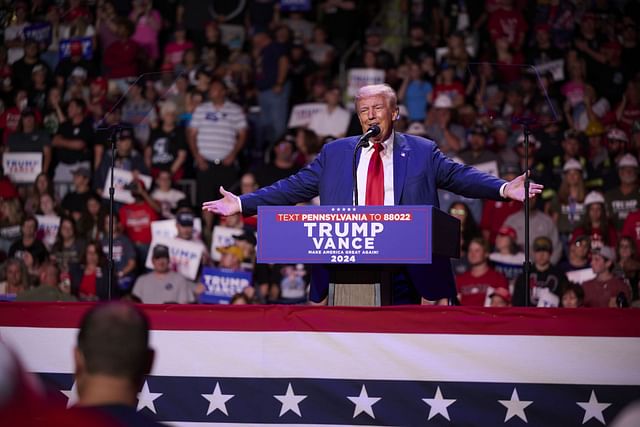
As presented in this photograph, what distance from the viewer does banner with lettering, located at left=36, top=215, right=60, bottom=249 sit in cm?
1096

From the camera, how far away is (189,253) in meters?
10.0

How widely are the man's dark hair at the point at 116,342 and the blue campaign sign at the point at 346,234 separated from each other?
7.40 ft

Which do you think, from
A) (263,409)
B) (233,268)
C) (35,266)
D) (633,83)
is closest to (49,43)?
(35,266)

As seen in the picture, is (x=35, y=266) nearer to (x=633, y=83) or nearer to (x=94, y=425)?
(x=633, y=83)

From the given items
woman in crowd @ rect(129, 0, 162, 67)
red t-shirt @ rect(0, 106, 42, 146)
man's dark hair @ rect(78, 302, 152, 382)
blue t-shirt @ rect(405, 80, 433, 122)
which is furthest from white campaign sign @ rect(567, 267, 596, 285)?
man's dark hair @ rect(78, 302, 152, 382)

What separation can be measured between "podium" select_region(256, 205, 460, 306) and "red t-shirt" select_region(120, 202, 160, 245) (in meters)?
5.88

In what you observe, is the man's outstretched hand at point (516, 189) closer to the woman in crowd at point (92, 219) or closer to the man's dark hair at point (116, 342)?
the man's dark hair at point (116, 342)

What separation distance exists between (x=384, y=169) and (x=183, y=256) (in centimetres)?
493

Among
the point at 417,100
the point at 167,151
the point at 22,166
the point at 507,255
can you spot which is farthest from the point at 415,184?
the point at 22,166

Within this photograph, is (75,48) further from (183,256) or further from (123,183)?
(183,256)

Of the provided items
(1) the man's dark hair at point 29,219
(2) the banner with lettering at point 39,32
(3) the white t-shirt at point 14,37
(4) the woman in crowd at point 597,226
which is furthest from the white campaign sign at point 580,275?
(2) the banner with lettering at point 39,32

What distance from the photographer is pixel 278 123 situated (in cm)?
1210

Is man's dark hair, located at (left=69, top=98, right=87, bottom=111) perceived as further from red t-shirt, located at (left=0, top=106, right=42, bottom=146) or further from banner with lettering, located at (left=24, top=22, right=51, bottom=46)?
banner with lettering, located at (left=24, top=22, right=51, bottom=46)

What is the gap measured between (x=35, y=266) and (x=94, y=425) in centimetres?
876
